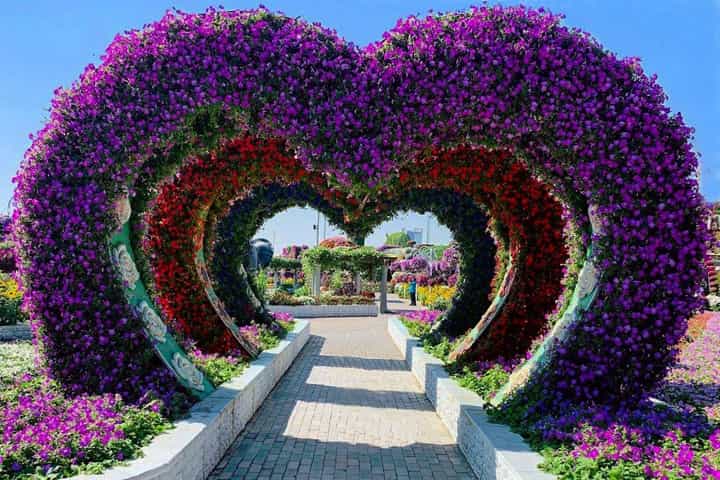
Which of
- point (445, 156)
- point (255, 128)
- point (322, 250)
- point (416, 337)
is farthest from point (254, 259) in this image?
point (255, 128)

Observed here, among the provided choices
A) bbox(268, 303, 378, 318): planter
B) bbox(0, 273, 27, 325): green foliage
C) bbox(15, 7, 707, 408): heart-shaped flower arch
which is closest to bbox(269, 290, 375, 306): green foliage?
bbox(268, 303, 378, 318): planter

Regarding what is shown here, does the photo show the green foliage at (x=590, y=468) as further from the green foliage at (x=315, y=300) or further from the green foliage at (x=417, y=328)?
the green foliage at (x=315, y=300)

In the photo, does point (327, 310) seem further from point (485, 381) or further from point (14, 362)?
point (485, 381)

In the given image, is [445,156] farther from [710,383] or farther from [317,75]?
[710,383]

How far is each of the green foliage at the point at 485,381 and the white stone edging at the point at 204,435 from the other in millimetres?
Answer: 2335

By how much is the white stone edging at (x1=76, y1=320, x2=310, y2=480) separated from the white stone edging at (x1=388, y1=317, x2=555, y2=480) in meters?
2.08

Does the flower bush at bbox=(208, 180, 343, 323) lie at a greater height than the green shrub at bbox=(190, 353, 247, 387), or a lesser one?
greater

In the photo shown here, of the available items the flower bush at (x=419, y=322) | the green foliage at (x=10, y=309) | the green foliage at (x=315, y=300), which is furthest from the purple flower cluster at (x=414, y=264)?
the green foliage at (x=10, y=309)

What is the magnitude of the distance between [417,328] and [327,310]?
8691mm

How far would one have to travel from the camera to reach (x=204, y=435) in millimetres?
4457

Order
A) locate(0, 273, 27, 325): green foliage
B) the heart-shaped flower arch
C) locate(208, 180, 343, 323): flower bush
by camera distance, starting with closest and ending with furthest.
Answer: the heart-shaped flower arch
locate(208, 180, 343, 323): flower bush
locate(0, 273, 27, 325): green foliage

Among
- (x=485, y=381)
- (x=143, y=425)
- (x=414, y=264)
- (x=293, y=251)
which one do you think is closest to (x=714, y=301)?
(x=485, y=381)

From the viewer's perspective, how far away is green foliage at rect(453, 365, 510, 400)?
247 inches

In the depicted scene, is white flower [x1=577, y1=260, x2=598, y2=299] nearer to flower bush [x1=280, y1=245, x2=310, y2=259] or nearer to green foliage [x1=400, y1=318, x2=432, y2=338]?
green foliage [x1=400, y1=318, x2=432, y2=338]
